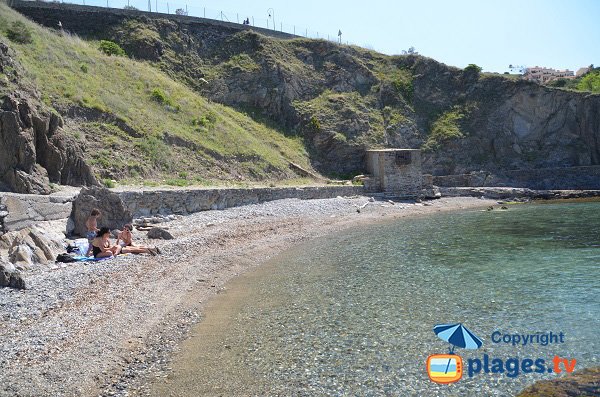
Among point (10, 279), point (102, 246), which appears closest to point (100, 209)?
point (102, 246)

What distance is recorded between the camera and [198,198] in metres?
21.6

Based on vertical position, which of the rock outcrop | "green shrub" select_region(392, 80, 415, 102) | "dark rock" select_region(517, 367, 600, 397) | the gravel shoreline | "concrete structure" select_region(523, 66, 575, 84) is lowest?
"dark rock" select_region(517, 367, 600, 397)

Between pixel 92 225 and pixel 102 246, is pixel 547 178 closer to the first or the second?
pixel 92 225

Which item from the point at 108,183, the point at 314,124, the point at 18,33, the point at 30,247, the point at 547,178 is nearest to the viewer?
the point at 30,247

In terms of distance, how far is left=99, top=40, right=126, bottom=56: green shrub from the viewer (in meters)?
36.6

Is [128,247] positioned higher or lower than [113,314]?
higher

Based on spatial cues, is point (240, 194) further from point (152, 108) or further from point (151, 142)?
point (152, 108)

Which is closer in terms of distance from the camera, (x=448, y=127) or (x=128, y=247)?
(x=128, y=247)

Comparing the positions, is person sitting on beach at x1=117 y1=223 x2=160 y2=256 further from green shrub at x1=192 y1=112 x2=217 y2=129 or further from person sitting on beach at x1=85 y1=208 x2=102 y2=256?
green shrub at x1=192 y1=112 x2=217 y2=129

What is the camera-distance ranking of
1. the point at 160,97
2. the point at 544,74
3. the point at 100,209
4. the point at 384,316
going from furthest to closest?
the point at 544,74, the point at 160,97, the point at 100,209, the point at 384,316

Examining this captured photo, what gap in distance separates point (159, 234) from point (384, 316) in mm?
9137

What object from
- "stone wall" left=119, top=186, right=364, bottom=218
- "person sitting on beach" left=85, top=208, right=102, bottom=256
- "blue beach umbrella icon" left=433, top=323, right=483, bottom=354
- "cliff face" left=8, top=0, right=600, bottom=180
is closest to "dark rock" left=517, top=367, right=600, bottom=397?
"blue beach umbrella icon" left=433, top=323, right=483, bottom=354

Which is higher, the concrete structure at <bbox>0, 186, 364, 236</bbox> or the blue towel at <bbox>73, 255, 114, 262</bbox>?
the concrete structure at <bbox>0, 186, 364, 236</bbox>

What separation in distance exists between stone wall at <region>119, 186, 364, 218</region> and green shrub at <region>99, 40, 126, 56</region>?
64.2 ft
